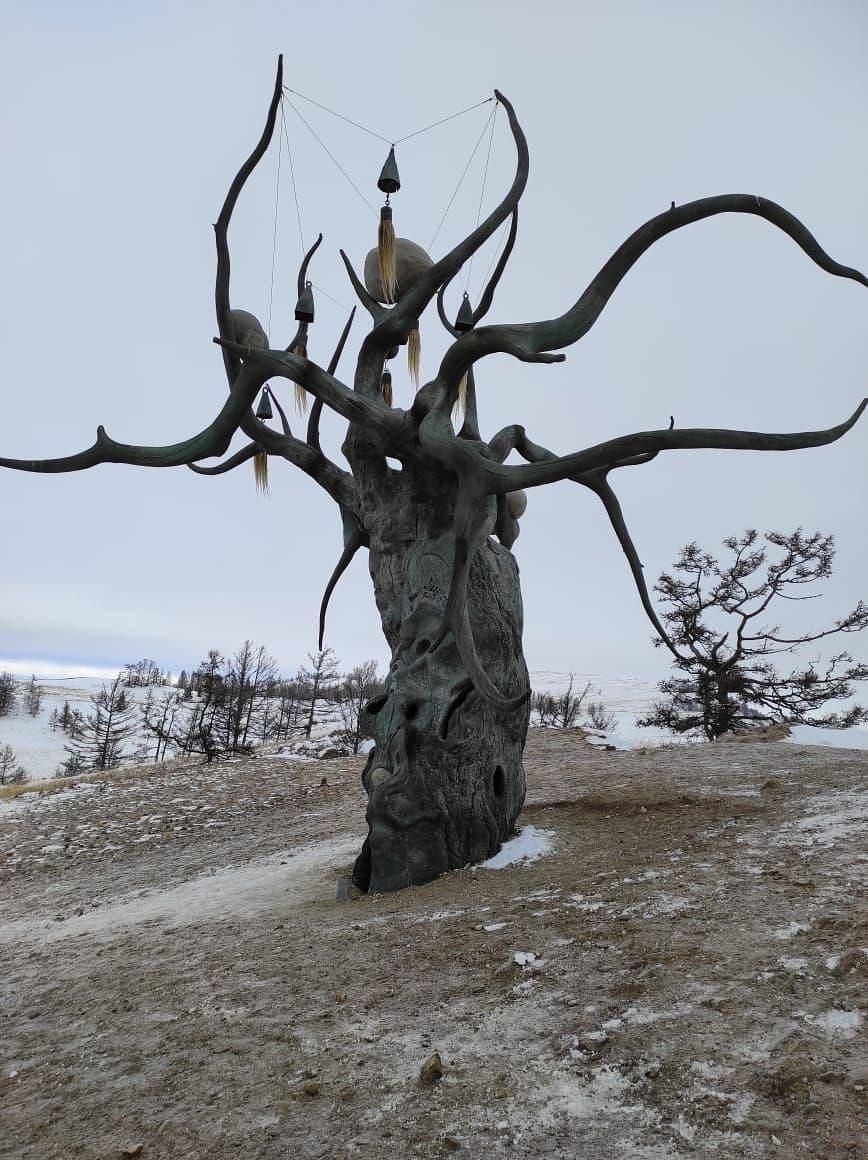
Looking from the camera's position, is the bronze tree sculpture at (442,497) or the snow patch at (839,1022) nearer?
the snow patch at (839,1022)

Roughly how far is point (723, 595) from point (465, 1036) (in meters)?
16.4

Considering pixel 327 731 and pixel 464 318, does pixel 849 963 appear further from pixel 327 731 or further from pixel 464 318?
pixel 327 731

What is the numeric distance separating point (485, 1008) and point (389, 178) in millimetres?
5837

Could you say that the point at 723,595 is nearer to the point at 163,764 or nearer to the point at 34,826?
the point at 163,764

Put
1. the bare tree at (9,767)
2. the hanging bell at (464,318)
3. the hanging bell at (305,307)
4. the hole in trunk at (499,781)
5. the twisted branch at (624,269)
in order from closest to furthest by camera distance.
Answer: the twisted branch at (624,269)
the hole in trunk at (499,781)
the hanging bell at (305,307)
the hanging bell at (464,318)
the bare tree at (9,767)

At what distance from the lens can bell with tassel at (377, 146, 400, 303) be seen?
525cm

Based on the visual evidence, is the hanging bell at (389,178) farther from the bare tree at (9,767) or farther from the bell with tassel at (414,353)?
the bare tree at (9,767)

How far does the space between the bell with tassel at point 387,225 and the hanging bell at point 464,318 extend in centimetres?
84

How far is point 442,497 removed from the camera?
558 cm

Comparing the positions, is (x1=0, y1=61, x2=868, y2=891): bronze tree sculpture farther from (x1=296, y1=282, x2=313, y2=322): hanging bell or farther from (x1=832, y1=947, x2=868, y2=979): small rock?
(x1=832, y1=947, x2=868, y2=979): small rock

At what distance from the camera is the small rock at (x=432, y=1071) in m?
2.03

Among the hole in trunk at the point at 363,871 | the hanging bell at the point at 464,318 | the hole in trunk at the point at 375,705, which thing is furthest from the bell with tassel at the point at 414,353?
the hole in trunk at the point at 363,871

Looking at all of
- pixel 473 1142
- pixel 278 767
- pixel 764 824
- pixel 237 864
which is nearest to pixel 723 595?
pixel 278 767

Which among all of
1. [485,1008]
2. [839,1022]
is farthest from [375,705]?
[839,1022]
